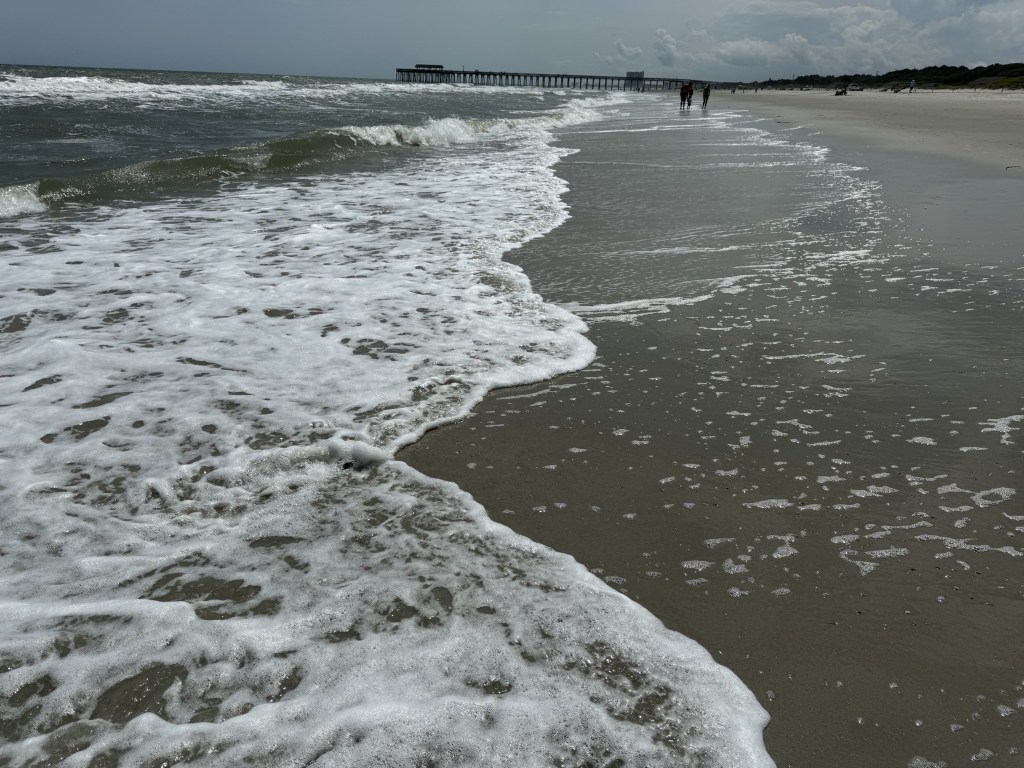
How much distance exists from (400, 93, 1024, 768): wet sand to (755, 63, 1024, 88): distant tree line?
75508 millimetres

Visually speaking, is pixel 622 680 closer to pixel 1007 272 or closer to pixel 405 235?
pixel 1007 272

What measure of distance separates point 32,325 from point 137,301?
0.68m

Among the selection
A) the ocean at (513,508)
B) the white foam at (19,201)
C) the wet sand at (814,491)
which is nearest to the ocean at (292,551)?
the ocean at (513,508)

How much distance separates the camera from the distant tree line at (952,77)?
231ft

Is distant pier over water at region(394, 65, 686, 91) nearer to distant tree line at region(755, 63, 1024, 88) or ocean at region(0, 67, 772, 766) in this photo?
distant tree line at region(755, 63, 1024, 88)

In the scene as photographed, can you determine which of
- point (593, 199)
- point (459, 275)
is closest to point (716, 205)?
point (593, 199)

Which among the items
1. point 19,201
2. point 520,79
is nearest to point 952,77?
point 520,79

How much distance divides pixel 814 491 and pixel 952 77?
4369 inches

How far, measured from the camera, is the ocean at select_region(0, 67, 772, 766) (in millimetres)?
1626

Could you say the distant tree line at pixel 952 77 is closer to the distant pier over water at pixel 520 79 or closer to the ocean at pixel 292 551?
the distant pier over water at pixel 520 79

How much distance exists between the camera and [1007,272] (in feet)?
16.7

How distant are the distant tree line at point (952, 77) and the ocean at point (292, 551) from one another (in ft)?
252

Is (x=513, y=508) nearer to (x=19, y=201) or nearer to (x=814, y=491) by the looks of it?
(x=814, y=491)

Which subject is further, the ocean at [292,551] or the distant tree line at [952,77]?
the distant tree line at [952,77]
